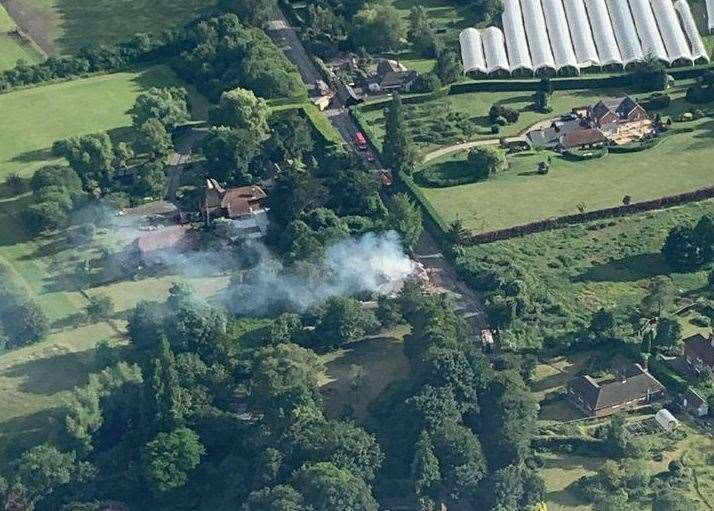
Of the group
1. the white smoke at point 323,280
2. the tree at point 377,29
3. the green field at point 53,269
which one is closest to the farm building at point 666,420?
the white smoke at point 323,280

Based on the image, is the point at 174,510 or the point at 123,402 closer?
the point at 174,510

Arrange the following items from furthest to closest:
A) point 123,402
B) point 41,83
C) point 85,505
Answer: point 41,83, point 123,402, point 85,505

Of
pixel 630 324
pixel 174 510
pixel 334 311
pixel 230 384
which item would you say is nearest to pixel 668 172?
pixel 630 324

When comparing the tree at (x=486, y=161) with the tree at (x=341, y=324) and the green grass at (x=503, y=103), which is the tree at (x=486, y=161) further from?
the tree at (x=341, y=324)

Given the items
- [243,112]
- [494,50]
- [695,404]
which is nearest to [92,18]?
[243,112]

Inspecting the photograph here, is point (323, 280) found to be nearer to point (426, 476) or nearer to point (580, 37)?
point (426, 476)

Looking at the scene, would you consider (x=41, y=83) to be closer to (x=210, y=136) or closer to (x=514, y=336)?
(x=210, y=136)
